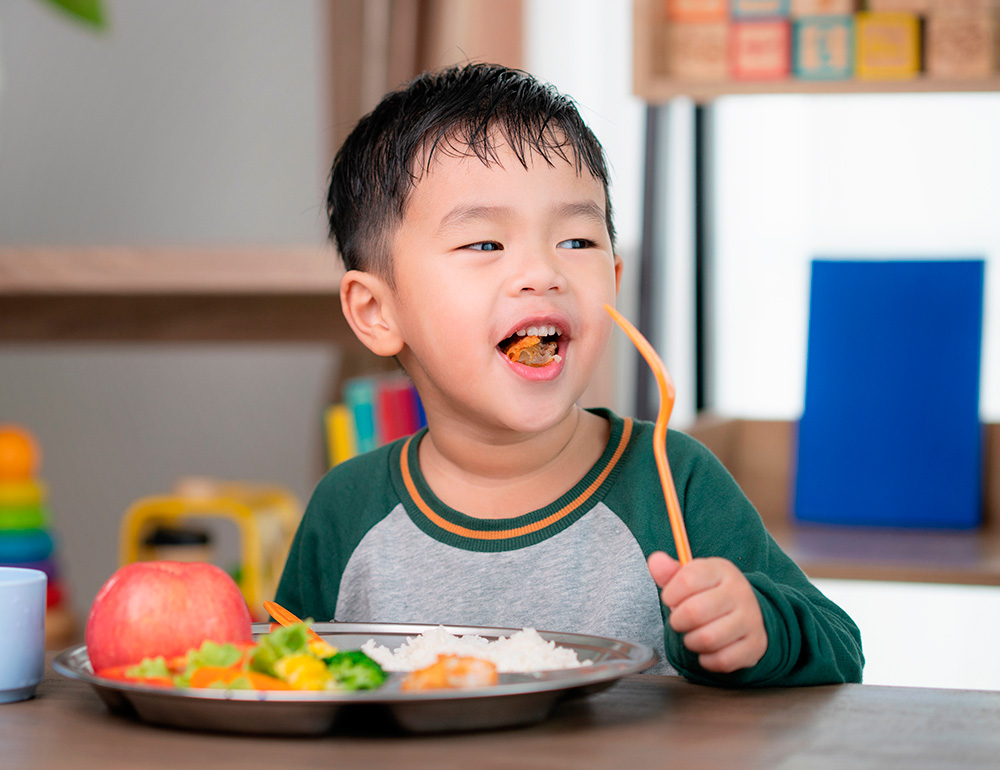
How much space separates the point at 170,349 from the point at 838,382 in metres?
1.95

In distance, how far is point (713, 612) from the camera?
0.62 metres

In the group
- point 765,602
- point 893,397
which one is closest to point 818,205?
point 893,397

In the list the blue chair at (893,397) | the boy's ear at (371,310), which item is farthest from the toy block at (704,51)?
the boy's ear at (371,310)

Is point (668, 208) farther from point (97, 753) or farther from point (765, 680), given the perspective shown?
point (97, 753)

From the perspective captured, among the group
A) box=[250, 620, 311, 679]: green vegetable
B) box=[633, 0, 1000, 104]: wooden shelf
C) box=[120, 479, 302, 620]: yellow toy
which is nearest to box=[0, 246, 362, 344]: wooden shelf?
box=[120, 479, 302, 620]: yellow toy

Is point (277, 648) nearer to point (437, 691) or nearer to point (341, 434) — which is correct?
point (437, 691)

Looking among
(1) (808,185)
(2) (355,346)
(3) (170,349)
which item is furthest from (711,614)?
(3) (170,349)

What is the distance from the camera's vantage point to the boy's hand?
61cm

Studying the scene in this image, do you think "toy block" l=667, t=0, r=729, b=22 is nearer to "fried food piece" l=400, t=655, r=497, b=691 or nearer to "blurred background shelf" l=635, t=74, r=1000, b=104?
"blurred background shelf" l=635, t=74, r=1000, b=104

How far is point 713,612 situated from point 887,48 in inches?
56.9

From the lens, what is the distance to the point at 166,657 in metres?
0.60

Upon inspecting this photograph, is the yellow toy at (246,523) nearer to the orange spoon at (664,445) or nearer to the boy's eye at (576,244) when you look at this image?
the boy's eye at (576,244)

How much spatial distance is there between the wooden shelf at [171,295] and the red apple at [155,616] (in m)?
1.25

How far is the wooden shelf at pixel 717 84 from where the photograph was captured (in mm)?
1793
